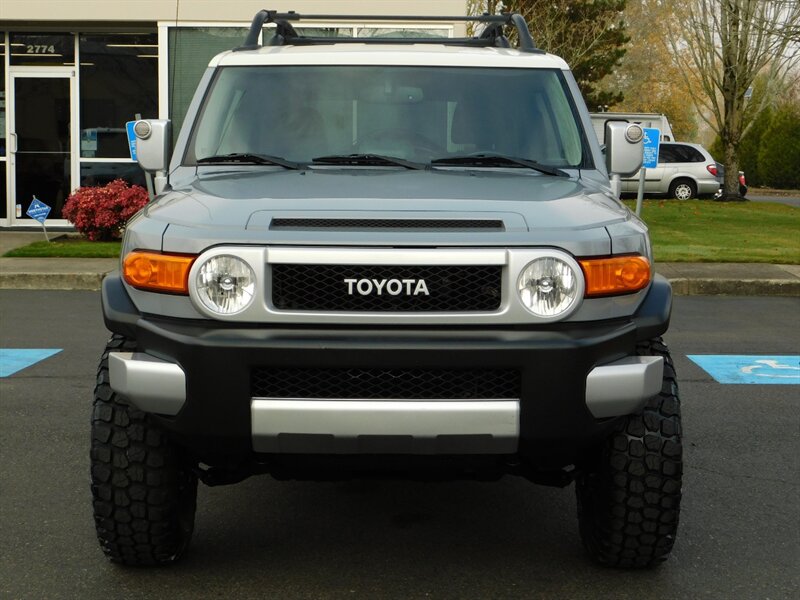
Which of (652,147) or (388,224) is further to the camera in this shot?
(652,147)

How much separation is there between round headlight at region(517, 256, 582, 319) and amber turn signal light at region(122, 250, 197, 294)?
3.42 feet

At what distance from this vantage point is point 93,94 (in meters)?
19.3

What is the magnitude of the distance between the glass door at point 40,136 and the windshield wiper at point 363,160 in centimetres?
1532

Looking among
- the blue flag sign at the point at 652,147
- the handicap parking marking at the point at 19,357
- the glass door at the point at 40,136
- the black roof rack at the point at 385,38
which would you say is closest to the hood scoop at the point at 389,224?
the black roof rack at the point at 385,38

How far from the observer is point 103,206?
16734 mm

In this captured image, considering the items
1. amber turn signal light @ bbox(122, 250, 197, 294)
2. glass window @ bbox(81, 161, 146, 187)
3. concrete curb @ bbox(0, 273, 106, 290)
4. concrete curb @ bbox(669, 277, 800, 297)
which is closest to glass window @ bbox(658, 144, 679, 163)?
glass window @ bbox(81, 161, 146, 187)

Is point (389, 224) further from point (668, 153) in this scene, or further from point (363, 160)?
point (668, 153)

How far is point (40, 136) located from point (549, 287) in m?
17.1

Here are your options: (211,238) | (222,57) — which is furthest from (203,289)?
(222,57)

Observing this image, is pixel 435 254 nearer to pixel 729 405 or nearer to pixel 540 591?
pixel 540 591

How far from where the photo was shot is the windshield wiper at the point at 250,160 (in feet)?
15.7

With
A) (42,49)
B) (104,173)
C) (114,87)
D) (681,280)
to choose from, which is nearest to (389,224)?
Answer: (681,280)

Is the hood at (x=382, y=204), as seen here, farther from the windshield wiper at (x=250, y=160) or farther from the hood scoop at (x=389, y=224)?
the windshield wiper at (x=250, y=160)

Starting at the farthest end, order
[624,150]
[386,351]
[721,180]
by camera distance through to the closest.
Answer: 1. [721,180]
2. [624,150]
3. [386,351]
